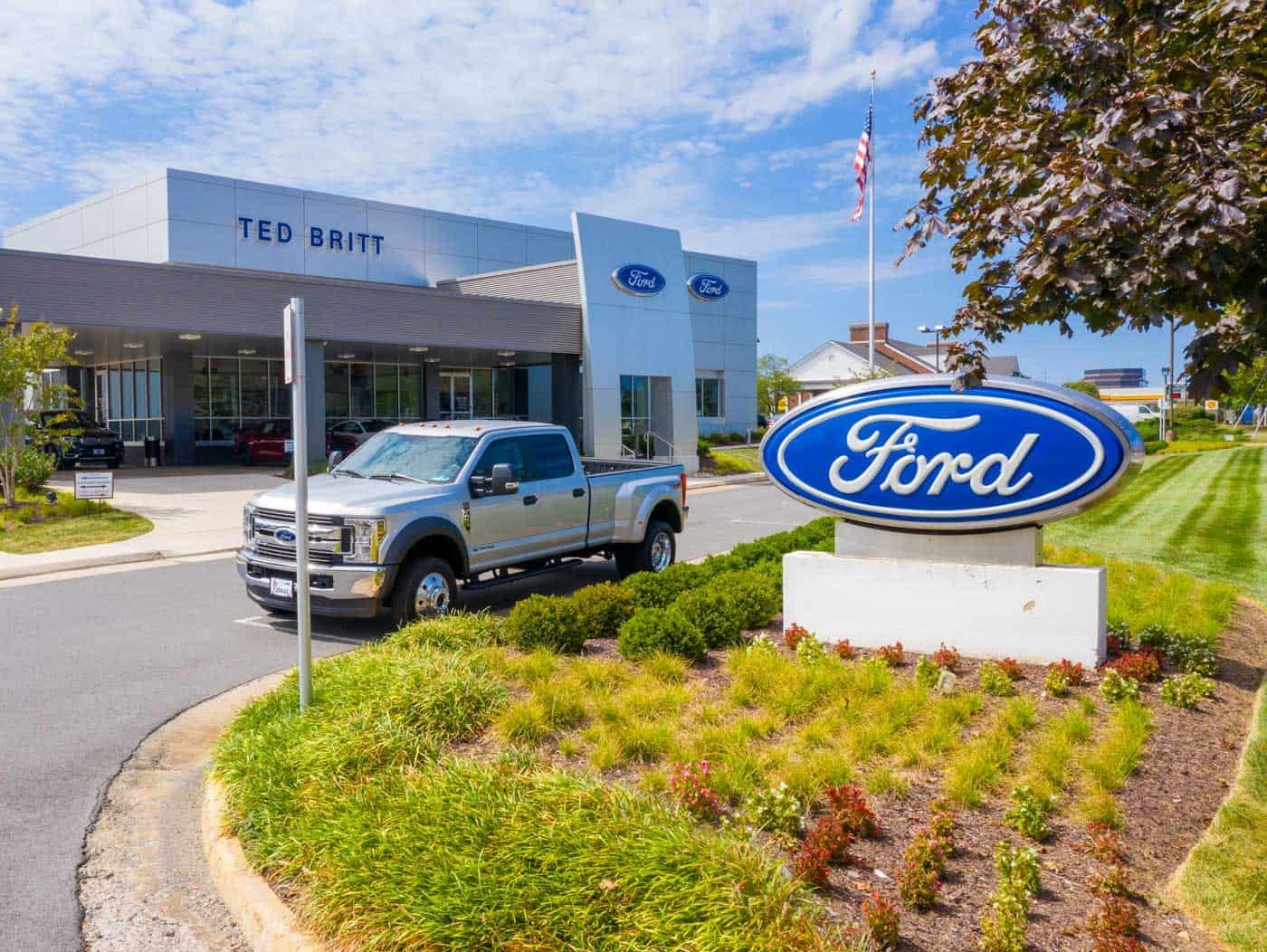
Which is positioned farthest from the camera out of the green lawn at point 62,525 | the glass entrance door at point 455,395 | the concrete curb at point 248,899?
the glass entrance door at point 455,395

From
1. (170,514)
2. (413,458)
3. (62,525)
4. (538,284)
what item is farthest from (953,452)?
(538,284)

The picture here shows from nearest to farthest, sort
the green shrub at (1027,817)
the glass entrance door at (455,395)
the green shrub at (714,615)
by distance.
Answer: the green shrub at (1027,817), the green shrub at (714,615), the glass entrance door at (455,395)

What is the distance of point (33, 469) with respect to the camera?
19.6 m

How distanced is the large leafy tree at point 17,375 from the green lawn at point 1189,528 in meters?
17.1

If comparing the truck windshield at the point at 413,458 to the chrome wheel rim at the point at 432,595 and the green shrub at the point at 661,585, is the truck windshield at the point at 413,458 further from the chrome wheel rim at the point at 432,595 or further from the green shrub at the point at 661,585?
the green shrub at the point at 661,585

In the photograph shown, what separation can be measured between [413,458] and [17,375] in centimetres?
1138

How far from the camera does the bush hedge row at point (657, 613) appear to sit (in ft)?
23.8

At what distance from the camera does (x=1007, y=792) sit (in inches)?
194

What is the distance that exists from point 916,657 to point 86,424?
28891mm

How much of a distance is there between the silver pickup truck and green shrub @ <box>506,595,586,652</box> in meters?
1.83

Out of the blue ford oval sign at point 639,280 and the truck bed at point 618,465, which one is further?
the blue ford oval sign at point 639,280

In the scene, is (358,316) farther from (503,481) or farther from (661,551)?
(503,481)

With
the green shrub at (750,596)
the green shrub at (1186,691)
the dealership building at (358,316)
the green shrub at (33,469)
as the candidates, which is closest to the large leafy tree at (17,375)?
the green shrub at (33,469)

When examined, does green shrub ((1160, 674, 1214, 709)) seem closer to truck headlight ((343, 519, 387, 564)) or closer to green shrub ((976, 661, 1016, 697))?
green shrub ((976, 661, 1016, 697))
